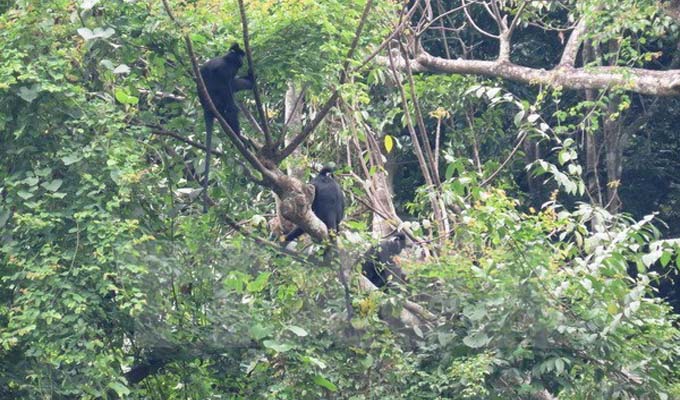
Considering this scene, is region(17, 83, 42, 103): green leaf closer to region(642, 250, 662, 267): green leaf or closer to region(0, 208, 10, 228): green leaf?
region(0, 208, 10, 228): green leaf

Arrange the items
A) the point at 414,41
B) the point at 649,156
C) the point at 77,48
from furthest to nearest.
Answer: the point at 649,156, the point at 414,41, the point at 77,48

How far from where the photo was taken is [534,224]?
534 centimetres

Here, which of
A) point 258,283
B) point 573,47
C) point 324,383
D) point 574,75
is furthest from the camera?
point 573,47

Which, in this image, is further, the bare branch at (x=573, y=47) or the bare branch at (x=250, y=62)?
the bare branch at (x=573, y=47)

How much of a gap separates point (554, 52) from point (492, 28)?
0.62 m

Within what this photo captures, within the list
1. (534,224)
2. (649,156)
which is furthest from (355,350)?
(649,156)

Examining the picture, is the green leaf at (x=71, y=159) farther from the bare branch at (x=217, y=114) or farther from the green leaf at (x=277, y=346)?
the green leaf at (x=277, y=346)

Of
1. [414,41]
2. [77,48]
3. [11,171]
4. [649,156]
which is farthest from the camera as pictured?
[649,156]

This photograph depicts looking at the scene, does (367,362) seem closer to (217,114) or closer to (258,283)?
(258,283)

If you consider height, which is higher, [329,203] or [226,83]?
[226,83]

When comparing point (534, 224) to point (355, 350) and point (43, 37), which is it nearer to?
point (355, 350)

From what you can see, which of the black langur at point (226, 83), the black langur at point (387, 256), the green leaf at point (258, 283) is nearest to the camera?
the green leaf at point (258, 283)

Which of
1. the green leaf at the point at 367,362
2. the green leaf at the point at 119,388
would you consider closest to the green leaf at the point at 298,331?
the green leaf at the point at 367,362

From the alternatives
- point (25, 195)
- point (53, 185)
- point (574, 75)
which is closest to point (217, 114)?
point (53, 185)
